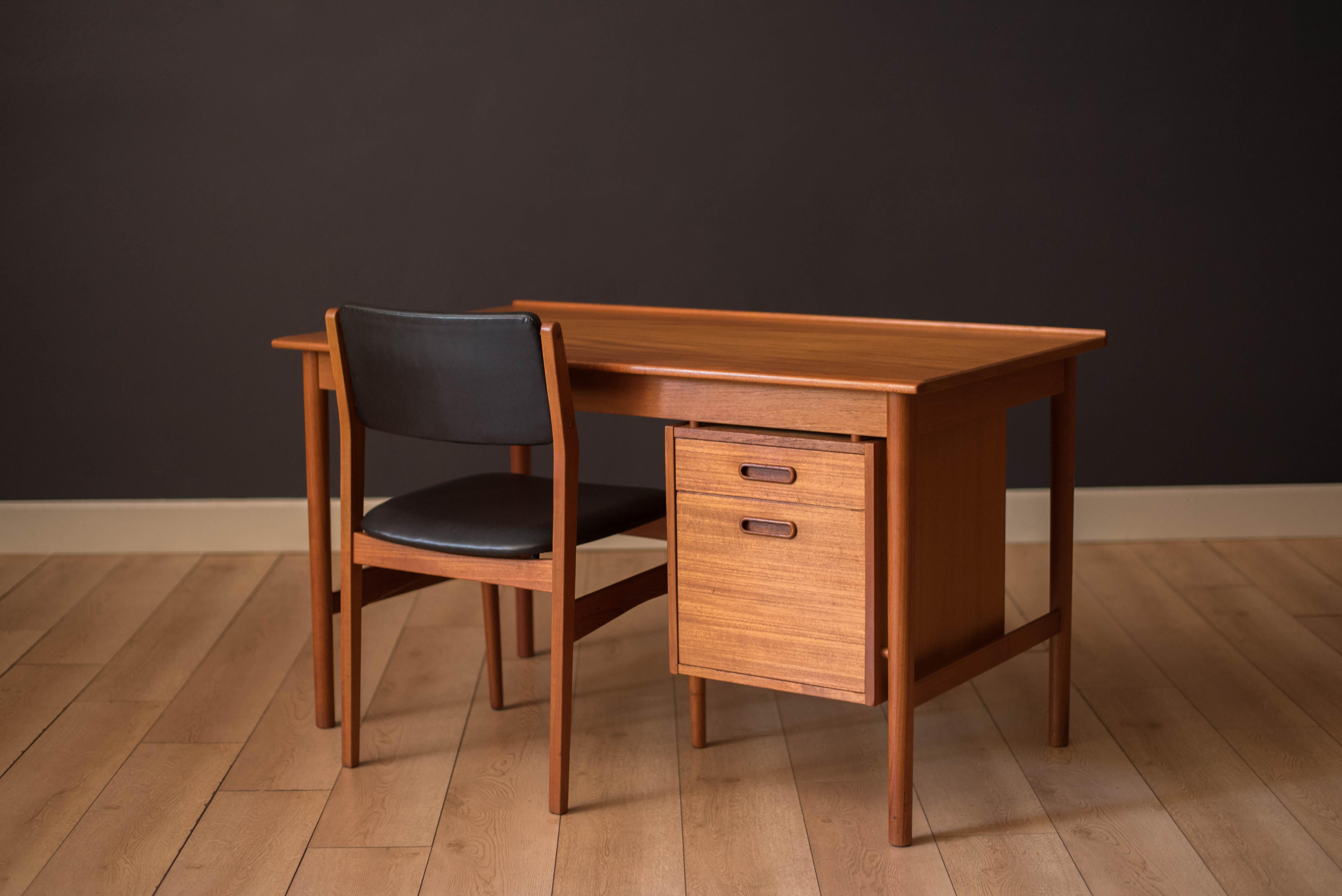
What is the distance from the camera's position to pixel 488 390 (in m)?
2.05

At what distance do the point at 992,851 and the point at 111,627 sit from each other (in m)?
2.07

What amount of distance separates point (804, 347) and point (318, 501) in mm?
879

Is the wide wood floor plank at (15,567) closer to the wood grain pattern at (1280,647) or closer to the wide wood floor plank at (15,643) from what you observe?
the wide wood floor plank at (15,643)

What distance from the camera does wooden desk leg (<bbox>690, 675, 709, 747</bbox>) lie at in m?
2.40

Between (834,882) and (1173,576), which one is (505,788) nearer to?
(834,882)

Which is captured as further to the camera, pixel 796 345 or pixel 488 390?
pixel 796 345

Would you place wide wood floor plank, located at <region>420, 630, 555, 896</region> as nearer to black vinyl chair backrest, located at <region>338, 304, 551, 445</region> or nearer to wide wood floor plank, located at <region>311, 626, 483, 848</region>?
wide wood floor plank, located at <region>311, 626, 483, 848</region>

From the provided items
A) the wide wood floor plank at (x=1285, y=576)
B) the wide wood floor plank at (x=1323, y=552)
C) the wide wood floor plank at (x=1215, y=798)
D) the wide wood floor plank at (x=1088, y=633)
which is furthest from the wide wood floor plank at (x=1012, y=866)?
the wide wood floor plank at (x=1323, y=552)

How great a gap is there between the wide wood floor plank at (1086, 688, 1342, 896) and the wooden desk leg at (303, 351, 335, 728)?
4.61ft

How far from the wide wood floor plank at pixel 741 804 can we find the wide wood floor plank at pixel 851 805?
0.07ft

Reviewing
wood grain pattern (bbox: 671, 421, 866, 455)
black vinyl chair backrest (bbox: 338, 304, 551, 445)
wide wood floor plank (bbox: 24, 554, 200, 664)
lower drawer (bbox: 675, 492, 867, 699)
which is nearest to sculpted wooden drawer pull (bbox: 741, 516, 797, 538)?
lower drawer (bbox: 675, 492, 867, 699)

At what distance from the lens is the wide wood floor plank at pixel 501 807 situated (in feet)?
6.45

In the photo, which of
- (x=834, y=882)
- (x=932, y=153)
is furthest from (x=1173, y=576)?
(x=834, y=882)

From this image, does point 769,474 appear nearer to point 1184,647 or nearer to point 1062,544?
point 1062,544
